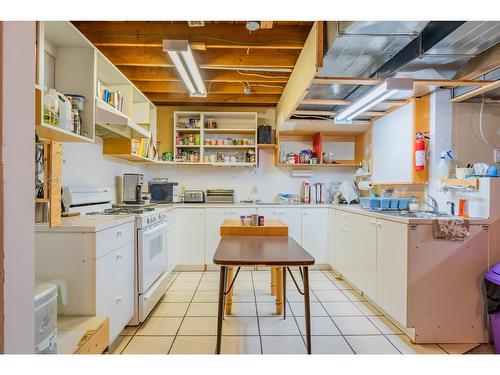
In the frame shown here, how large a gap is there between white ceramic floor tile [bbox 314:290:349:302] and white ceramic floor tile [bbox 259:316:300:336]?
2.11 ft

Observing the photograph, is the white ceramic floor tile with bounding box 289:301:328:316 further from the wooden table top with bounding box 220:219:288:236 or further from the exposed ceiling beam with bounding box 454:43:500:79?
the exposed ceiling beam with bounding box 454:43:500:79

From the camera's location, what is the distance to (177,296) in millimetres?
3172

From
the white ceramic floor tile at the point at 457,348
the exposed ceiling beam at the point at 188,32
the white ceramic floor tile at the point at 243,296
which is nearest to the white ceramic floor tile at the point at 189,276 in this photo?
the white ceramic floor tile at the point at 243,296

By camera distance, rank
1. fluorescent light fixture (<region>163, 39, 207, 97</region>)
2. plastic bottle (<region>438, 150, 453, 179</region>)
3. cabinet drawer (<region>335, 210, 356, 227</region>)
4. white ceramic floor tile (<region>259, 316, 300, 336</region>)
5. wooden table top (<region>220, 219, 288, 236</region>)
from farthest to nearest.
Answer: cabinet drawer (<region>335, 210, 356, 227</region>)
plastic bottle (<region>438, 150, 453, 179</region>)
wooden table top (<region>220, 219, 288, 236</region>)
white ceramic floor tile (<region>259, 316, 300, 336</region>)
fluorescent light fixture (<region>163, 39, 207, 97</region>)

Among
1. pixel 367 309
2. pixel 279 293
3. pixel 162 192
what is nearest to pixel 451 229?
pixel 367 309

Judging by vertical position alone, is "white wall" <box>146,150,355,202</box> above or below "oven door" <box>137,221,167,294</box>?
above

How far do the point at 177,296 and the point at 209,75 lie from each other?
2720 mm

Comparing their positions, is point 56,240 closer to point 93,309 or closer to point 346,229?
point 93,309

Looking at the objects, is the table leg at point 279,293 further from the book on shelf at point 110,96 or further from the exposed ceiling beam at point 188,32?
the book on shelf at point 110,96

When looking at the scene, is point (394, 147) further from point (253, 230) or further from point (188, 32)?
point (188, 32)

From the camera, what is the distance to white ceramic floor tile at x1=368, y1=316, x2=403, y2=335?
7.82 ft

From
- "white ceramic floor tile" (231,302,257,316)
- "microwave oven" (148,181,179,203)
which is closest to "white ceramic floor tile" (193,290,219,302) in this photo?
"white ceramic floor tile" (231,302,257,316)

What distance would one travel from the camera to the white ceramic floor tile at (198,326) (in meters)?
2.35

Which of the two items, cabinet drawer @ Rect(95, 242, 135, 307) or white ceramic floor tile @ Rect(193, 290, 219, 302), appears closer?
cabinet drawer @ Rect(95, 242, 135, 307)
